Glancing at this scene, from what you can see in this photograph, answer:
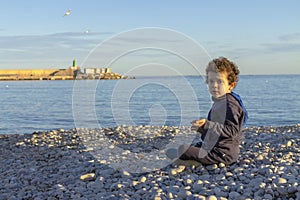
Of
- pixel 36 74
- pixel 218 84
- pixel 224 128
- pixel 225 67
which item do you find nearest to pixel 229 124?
pixel 224 128

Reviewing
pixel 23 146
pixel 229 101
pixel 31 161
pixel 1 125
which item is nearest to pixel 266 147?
pixel 229 101

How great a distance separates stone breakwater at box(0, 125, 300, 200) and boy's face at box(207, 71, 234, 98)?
41.3 inches

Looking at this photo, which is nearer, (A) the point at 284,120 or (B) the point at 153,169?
(B) the point at 153,169

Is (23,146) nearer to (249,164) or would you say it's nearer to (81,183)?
(81,183)

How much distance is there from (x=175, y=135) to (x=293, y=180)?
19.4 ft

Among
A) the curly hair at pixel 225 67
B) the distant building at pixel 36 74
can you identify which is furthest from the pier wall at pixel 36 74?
the curly hair at pixel 225 67

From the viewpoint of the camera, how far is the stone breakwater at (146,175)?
474 centimetres

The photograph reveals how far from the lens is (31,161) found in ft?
25.4

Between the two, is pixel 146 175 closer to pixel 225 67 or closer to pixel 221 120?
pixel 221 120

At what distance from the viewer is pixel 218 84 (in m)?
5.75

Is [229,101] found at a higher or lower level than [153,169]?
higher

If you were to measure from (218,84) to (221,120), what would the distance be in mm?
522

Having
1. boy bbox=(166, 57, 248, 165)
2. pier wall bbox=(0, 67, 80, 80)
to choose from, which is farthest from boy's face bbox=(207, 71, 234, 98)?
pier wall bbox=(0, 67, 80, 80)

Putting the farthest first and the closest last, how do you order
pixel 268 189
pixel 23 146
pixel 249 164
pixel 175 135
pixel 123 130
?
1. pixel 123 130
2. pixel 175 135
3. pixel 23 146
4. pixel 249 164
5. pixel 268 189
